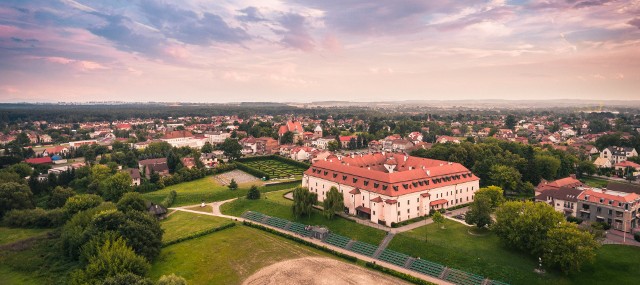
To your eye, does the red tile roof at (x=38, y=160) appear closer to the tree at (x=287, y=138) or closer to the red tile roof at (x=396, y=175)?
the tree at (x=287, y=138)

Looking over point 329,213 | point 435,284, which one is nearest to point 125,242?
point 329,213

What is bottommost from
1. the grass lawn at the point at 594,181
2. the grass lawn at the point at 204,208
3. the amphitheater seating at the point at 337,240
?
the grass lawn at the point at 204,208

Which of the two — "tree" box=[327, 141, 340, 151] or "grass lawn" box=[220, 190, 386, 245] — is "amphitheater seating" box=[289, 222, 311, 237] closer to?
"grass lawn" box=[220, 190, 386, 245]

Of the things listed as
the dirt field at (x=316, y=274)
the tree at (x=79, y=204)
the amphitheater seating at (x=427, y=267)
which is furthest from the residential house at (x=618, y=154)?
the tree at (x=79, y=204)

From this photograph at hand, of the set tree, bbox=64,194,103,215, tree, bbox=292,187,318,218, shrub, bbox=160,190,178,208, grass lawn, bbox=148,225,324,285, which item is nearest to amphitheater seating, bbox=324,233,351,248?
grass lawn, bbox=148,225,324,285

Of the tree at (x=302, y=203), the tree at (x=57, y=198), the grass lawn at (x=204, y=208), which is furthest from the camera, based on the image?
the tree at (x=57, y=198)

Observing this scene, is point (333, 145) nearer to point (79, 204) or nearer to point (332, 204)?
point (332, 204)
